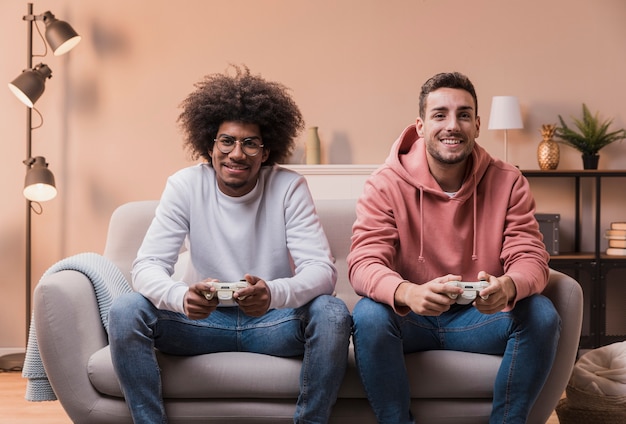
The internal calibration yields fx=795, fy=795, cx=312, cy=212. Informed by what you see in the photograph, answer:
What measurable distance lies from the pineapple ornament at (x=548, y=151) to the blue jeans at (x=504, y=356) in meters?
2.25

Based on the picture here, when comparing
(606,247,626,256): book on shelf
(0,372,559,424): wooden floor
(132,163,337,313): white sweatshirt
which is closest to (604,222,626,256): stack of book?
(606,247,626,256): book on shelf

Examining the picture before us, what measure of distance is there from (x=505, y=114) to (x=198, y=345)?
2.50m

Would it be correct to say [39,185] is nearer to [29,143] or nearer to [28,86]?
[29,143]

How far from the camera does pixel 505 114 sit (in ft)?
13.6

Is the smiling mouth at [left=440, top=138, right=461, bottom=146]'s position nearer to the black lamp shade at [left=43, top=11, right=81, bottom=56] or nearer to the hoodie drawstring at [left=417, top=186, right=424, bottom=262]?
the hoodie drawstring at [left=417, top=186, right=424, bottom=262]

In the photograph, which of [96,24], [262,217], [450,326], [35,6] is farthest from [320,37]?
[450,326]

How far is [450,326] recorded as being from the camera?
2.24 metres

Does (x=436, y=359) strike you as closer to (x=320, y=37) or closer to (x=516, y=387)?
(x=516, y=387)

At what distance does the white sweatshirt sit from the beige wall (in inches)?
79.1

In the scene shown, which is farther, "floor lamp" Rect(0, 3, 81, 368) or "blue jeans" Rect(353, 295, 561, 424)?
"floor lamp" Rect(0, 3, 81, 368)

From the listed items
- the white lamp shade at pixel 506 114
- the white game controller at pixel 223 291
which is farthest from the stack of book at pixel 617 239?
the white game controller at pixel 223 291

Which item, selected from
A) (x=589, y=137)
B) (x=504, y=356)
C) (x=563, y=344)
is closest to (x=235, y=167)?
(x=504, y=356)

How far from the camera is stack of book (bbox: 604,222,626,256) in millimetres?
4090

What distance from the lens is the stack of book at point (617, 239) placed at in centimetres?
409
